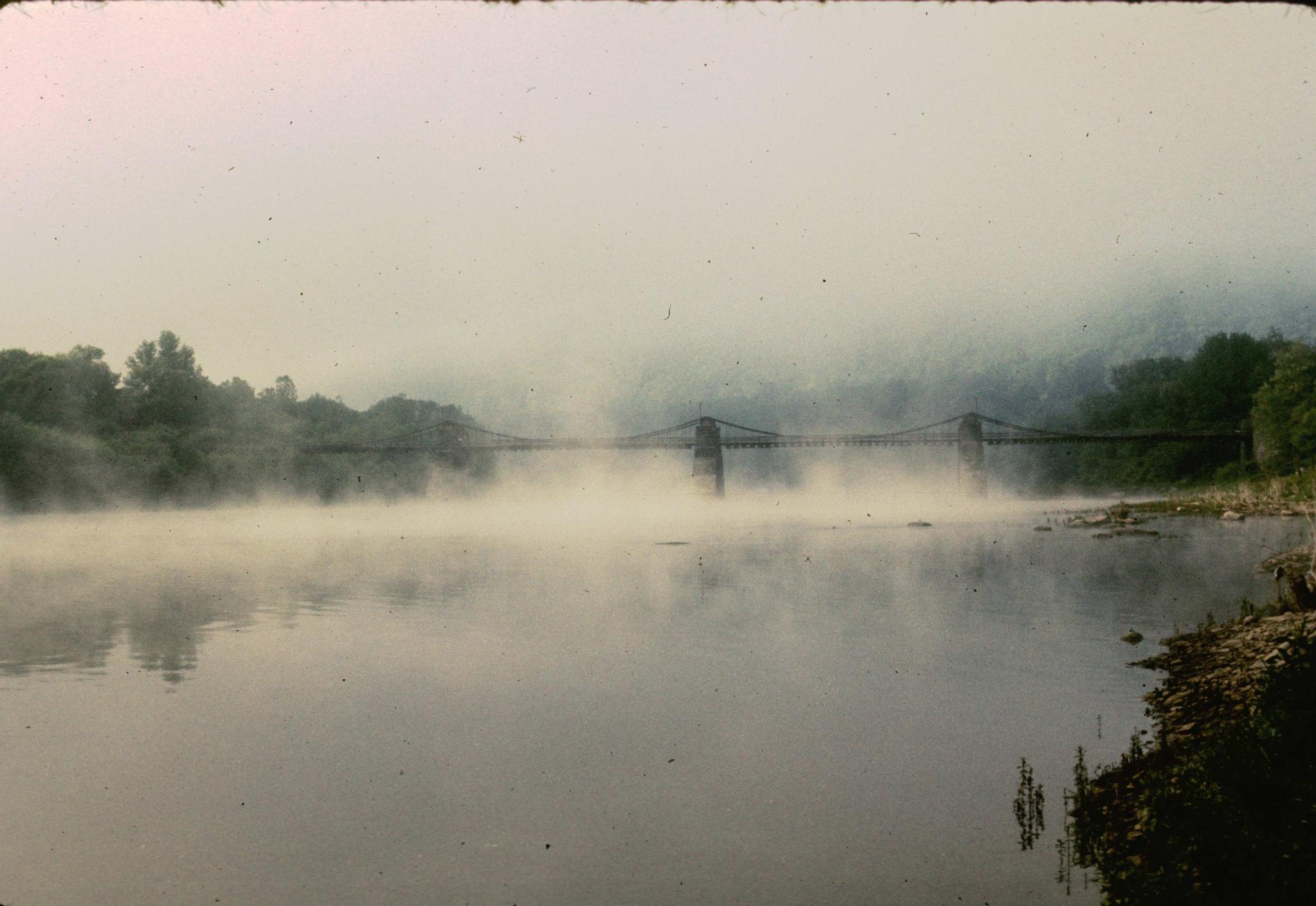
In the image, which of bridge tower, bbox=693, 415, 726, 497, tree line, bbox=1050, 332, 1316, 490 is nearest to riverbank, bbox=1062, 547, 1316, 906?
tree line, bbox=1050, 332, 1316, 490

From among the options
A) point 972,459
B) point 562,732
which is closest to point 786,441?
point 972,459

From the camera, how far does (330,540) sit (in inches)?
2559

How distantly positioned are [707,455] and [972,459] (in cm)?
3080

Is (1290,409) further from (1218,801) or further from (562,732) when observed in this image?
(1218,801)

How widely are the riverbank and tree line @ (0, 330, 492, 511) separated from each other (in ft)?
295

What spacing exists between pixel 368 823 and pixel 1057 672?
507 inches

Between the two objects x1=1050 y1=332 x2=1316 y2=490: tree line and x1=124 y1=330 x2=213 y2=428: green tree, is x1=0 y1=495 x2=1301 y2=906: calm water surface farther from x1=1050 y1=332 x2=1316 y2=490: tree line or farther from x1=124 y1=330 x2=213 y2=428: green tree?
x1=124 y1=330 x2=213 y2=428: green tree

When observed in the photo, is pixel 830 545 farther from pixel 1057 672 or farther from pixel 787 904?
pixel 787 904

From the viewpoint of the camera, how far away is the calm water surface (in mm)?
10852

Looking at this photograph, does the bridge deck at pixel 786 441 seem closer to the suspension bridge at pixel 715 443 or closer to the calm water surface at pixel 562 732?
the suspension bridge at pixel 715 443

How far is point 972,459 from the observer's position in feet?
416

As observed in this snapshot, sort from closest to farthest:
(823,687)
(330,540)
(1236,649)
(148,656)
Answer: (1236,649) < (823,687) < (148,656) < (330,540)

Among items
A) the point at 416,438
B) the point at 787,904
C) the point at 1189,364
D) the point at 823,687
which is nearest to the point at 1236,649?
the point at 823,687

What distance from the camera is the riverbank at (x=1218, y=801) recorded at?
8.48 meters
